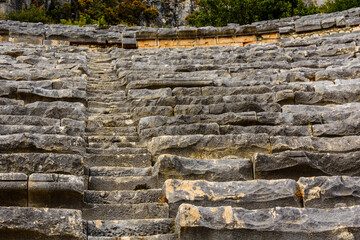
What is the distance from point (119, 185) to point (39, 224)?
1.18 meters

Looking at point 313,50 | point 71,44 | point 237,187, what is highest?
point 71,44

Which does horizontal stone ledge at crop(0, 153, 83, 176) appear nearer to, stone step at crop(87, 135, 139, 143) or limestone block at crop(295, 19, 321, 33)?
stone step at crop(87, 135, 139, 143)

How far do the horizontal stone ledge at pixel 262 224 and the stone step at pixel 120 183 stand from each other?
0.94m

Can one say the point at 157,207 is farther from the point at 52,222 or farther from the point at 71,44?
the point at 71,44

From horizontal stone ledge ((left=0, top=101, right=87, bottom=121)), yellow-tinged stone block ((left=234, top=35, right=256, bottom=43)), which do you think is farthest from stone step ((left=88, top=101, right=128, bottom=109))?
yellow-tinged stone block ((left=234, top=35, right=256, bottom=43))

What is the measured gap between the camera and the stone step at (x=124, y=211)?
3982mm

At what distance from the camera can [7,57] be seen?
30.6 feet

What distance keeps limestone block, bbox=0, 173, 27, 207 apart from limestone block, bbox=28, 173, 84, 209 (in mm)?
57

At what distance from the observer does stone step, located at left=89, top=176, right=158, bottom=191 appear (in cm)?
444

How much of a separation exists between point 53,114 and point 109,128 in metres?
0.74

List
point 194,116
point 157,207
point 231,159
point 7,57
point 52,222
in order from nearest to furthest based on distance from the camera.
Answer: point 52,222
point 157,207
point 231,159
point 194,116
point 7,57

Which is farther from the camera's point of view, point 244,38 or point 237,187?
point 244,38

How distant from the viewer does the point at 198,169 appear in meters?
4.47

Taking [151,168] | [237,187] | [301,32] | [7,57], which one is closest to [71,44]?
[7,57]
